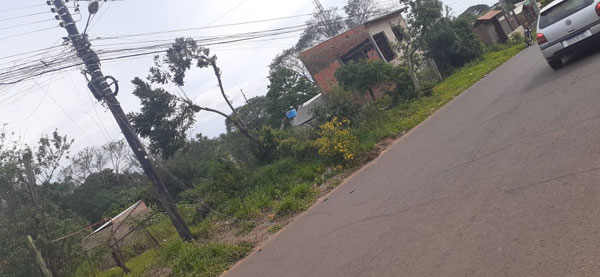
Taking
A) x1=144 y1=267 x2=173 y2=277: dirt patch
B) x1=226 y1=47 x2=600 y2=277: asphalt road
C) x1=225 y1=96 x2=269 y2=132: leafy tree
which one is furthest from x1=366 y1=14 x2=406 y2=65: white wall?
x1=144 y1=267 x2=173 y2=277: dirt patch

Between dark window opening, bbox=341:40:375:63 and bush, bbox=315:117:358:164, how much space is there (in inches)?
604

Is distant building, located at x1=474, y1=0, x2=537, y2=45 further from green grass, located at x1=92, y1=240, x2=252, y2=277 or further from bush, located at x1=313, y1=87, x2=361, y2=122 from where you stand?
green grass, located at x1=92, y1=240, x2=252, y2=277

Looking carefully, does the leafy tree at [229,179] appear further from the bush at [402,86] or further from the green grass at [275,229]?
the bush at [402,86]

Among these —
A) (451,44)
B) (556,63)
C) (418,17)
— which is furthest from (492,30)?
(556,63)

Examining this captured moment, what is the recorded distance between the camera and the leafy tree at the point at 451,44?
86.5ft

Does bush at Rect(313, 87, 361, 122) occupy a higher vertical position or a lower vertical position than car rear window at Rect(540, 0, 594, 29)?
higher

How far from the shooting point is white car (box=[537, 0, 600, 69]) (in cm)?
830

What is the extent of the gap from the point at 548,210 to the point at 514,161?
1.58 metres

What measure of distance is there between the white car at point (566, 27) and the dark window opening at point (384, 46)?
19.6 m

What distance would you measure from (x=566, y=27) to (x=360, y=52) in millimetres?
19313

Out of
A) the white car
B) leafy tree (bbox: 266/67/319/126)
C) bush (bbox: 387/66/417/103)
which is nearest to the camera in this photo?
the white car

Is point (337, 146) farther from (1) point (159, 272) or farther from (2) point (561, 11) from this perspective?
(2) point (561, 11)

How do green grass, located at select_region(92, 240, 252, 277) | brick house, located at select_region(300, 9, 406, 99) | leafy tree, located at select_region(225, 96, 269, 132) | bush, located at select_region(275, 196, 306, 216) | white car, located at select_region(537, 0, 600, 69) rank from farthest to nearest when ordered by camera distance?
leafy tree, located at select_region(225, 96, 269, 132) < brick house, located at select_region(300, 9, 406, 99) < bush, located at select_region(275, 196, 306, 216) < white car, located at select_region(537, 0, 600, 69) < green grass, located at select_region(92, 240, 252, 277)

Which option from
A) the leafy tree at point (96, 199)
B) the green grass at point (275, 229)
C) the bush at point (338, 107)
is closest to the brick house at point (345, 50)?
the bush at point (338, 107)
